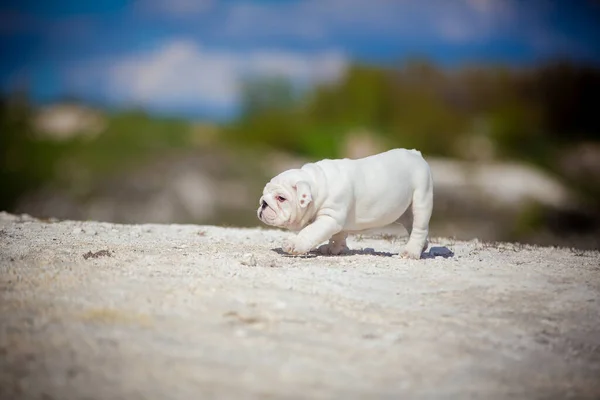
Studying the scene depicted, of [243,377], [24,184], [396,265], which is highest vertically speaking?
[24,184]

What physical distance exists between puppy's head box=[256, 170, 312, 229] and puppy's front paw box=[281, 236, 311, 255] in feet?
0.71

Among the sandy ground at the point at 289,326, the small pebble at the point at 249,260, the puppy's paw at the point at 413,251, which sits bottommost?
the sandy ground at the point at 289,326

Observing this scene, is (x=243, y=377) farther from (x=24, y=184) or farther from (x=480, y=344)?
(x=24, y=184)

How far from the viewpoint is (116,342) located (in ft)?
15.7

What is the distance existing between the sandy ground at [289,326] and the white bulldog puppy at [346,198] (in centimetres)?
37

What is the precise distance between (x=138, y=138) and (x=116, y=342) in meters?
24.9

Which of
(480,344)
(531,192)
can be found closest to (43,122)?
(531,192)

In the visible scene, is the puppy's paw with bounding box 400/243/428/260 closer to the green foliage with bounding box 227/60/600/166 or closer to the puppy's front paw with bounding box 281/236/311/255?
the puppy's front paw with bounding box 281/236/311/255

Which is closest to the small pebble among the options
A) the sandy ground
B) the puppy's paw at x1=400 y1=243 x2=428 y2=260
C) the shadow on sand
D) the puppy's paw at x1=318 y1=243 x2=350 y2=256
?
the sandy ground

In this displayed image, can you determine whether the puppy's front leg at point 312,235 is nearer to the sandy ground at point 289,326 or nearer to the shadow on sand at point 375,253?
the sandy ground at point 289,326

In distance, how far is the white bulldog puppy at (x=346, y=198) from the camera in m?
7.69

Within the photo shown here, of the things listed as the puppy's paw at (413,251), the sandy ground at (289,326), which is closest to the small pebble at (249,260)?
the sandy ground at (289,326)

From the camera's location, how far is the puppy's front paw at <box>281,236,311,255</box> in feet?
25.1

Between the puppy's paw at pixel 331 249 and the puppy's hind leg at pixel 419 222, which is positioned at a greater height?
the puppy's hind leg at pixel 419 222
